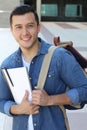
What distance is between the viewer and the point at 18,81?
2.29 metres

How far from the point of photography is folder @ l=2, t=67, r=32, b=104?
89.0 inches

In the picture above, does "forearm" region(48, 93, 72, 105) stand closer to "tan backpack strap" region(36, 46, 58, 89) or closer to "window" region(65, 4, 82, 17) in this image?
"tan backpack strap" region(36, 46, 58, 89)

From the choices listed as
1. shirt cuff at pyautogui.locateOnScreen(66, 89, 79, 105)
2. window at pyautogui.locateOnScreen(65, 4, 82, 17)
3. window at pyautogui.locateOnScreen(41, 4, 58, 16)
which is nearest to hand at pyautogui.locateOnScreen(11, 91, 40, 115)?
shirt cuff at pyautogui.locateOnScreen(66, 89, 79, 105)

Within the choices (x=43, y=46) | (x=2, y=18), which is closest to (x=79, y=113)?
A: (x=43, y=46)

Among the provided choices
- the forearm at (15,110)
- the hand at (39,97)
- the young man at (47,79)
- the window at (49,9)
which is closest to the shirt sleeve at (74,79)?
the young man at (47,79)

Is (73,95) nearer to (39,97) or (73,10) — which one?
(39,97)

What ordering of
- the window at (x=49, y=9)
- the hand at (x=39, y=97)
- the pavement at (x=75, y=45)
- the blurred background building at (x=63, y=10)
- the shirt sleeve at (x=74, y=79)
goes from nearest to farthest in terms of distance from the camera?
1. the hand at (x=39, y=97)
2. the shirt sleeve at (x=74, y=79)
3. the pavement at (x=75, y=45)
4. the blurred background building at (x=63, y=10)
5. the window at (x=49, y=9)

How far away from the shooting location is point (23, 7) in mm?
2359

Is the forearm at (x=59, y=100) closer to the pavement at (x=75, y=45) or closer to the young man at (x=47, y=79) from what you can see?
the young man at (x=47, y=79)

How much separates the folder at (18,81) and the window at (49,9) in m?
24.7

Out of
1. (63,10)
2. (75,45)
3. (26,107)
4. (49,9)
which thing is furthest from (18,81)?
(63,10)

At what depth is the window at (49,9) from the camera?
2698 cm

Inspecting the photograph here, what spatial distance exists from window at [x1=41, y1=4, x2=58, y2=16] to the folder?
973 inches

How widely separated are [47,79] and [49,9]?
25.3 metres
